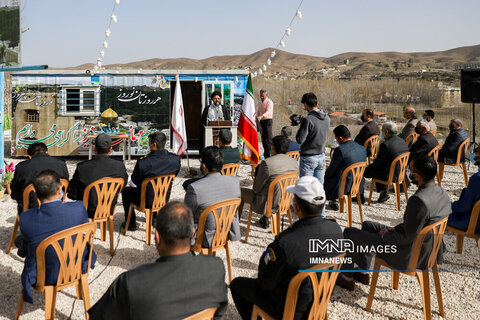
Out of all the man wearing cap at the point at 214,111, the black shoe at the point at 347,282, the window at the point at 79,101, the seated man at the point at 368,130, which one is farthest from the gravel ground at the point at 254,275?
the window at the point at 79,101

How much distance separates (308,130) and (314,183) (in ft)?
9.45

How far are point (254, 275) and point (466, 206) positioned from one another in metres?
2.12

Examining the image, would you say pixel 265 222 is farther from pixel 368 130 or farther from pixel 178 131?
pixel 178 131

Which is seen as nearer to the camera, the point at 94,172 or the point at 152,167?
the point at 94,172

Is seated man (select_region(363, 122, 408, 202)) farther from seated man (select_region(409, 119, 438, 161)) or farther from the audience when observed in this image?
the audience

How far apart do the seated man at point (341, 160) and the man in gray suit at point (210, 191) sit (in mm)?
1886

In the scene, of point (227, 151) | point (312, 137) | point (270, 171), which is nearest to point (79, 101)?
point (227, 151)

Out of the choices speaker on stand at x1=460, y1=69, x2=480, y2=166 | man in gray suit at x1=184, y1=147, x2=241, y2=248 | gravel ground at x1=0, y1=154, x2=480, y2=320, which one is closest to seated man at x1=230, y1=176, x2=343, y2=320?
gravel ground at x1=0, y1=154, x2=480, y2=320

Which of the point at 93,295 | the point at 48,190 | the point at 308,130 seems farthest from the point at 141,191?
the point at 308,130

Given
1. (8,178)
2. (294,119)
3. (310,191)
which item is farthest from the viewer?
(294,119)

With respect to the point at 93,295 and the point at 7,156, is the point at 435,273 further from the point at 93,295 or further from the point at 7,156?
the point at 7,156

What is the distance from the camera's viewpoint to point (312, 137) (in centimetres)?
543

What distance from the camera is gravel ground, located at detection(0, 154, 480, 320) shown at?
3344mm

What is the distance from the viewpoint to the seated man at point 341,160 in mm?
5293
